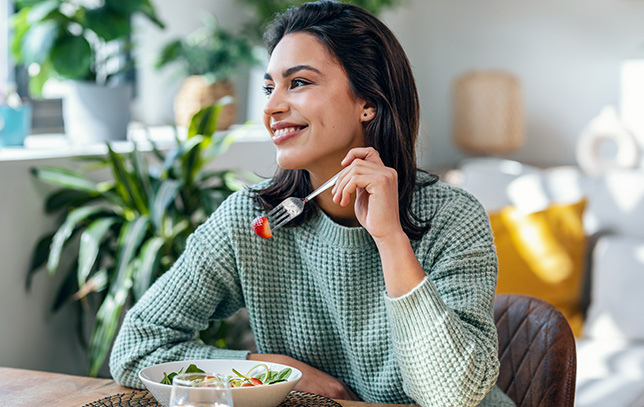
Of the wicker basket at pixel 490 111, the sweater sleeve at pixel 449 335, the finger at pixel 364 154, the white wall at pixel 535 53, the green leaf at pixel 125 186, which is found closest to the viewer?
the sweater sleeve at pixel 449 335

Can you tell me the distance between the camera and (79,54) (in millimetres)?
2488

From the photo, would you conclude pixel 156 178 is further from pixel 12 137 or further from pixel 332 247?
pixel 332 247

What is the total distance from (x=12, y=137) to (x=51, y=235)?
353 millimetres

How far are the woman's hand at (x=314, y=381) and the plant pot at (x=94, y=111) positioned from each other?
1.61 metres

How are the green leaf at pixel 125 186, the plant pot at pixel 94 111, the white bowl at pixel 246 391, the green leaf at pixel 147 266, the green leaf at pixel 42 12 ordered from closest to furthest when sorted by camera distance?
the white bowl at pixel 246 391 < the green leaf at pixel 147 266 < the green leaf at pixel 125 186 < the green leaf at pixel 42 12 < the plant pot at pixel 94 111

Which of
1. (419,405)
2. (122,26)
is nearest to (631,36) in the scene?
(122,26)

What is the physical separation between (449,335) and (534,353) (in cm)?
36

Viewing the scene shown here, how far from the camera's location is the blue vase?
2.38 meters

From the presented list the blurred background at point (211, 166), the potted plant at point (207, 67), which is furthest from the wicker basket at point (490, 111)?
the potted plant at point (207, 67)

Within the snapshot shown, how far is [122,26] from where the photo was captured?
2537mm

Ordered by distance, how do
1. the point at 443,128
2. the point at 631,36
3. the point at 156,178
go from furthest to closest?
the point at 443,128, the point at 631,36, the point at 156,178

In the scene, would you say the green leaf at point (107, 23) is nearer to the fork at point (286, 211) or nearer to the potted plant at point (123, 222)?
the potted plant at point (123, 222)

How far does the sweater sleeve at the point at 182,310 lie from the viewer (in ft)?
4.27

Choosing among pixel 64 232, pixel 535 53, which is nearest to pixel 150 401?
pixel 64 232
